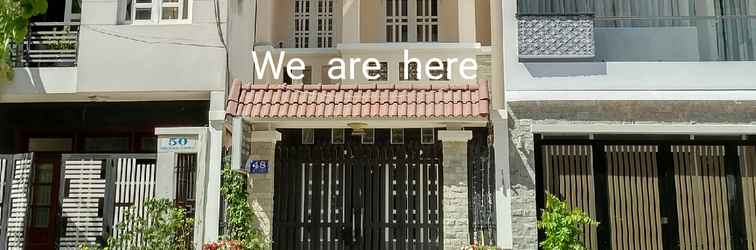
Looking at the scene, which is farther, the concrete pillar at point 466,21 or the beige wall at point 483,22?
the beige wall at point 483,22

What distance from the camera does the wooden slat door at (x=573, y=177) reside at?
891 cm

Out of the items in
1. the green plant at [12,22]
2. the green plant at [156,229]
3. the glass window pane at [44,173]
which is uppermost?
the green plant at [12,22]

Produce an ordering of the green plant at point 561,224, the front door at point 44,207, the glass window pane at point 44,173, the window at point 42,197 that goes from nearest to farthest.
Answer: the green plant at point 561,224 → the front door at point 44,207 → the window at point 42,197 → the glass window pane at point 44,173

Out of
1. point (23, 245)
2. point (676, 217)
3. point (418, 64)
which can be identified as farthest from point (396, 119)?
point (23, 245)

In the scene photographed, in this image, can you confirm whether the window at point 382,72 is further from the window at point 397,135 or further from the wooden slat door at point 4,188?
the wooden slat door at point 4,188

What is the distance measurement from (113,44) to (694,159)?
8.70 meters

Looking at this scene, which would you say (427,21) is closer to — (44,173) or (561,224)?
(561,224)

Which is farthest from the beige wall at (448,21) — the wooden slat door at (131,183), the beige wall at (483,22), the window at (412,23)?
the wooden slat door at (131,183)

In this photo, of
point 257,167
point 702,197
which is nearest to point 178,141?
point 257,167

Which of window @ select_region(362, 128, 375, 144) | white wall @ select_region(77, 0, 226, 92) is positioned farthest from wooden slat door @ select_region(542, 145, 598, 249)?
white wall @ select_region(77, 0, 226, 92)

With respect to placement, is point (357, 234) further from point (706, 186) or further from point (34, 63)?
point (34, 63)

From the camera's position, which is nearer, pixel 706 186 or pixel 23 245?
pixel 706 186

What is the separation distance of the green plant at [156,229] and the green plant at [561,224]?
4.91 m

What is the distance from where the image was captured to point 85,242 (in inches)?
376
